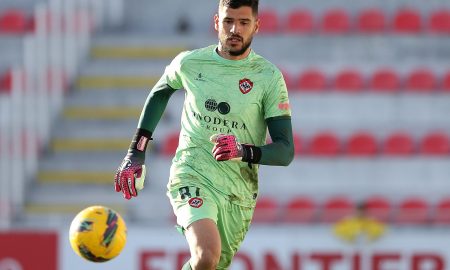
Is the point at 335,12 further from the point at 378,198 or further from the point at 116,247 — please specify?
the point at 116,247

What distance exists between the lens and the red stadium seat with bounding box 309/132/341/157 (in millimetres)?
21047

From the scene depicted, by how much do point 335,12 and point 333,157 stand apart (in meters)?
3.78

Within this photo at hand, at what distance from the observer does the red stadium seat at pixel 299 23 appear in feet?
76.9

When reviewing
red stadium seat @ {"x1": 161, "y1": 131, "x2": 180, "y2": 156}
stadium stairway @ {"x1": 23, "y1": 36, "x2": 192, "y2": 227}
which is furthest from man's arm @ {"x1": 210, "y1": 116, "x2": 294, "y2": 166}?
red stadium seat @ {"x1": 161, "y1": 131, "x2": 180, "y2": 156}

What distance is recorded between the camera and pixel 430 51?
75.6 ft

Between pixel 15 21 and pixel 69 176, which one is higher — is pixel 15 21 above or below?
above

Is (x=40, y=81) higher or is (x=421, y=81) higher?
(x=421, y=81)

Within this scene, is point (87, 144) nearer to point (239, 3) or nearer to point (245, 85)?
point (245, 85)

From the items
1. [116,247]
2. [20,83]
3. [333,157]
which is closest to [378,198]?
[333,157]

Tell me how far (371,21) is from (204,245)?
1610 cm

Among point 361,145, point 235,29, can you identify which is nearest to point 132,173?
point 235,29

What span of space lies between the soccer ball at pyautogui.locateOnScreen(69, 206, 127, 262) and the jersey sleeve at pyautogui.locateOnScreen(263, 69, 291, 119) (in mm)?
1833

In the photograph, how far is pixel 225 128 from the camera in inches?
326

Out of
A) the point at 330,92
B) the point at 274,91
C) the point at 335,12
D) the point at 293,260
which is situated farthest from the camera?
the point at 335,12
